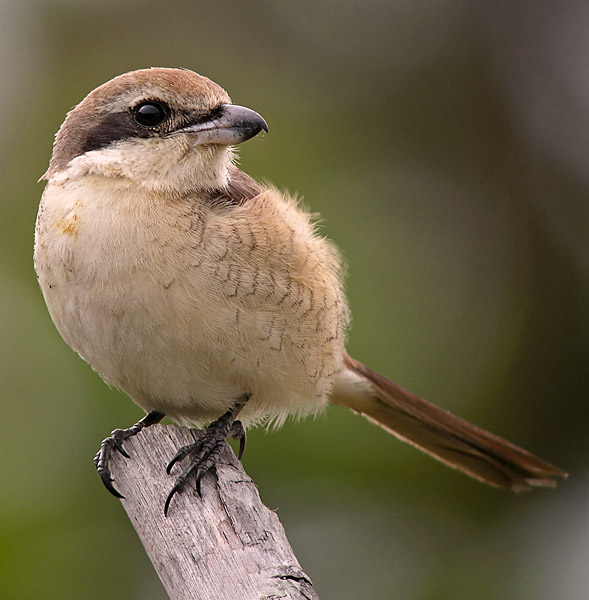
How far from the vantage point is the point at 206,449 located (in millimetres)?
2510

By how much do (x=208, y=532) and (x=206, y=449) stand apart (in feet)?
1.50

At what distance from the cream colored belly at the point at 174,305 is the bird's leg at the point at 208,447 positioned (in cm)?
8

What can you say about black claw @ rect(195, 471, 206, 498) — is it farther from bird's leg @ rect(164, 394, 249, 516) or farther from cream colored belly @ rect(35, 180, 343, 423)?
cream colored belly @ rect(35, 180, 343, 423)

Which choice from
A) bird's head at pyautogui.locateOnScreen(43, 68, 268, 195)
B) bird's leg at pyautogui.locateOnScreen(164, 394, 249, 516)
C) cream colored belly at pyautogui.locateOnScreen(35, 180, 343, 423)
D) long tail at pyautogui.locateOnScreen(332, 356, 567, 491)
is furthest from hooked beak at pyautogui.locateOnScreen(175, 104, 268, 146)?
long tail at pyautogui.locateOnScreen(332, 356, 567, 491)

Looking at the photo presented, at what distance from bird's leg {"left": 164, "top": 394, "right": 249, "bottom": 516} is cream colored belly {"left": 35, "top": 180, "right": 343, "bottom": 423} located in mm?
84

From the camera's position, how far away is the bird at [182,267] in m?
2.60

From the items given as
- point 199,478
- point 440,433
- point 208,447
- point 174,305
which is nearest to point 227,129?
point 174,305

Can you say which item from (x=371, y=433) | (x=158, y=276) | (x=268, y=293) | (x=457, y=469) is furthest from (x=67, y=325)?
(x=457, y=469)

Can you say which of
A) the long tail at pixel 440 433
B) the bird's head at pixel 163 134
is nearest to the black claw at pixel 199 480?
the bird's head at pixel 163 134

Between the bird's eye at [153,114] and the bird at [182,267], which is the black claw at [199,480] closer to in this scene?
the bird at [182,267]

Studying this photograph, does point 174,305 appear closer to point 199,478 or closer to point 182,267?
point 182,267

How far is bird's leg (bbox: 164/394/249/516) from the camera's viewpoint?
7.48ft

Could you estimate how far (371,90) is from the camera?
4.49 m

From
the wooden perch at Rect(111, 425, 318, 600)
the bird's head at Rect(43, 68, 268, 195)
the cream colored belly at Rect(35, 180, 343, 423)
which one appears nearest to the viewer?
the wooden perch at Rect(111, 425, 318, 600)
